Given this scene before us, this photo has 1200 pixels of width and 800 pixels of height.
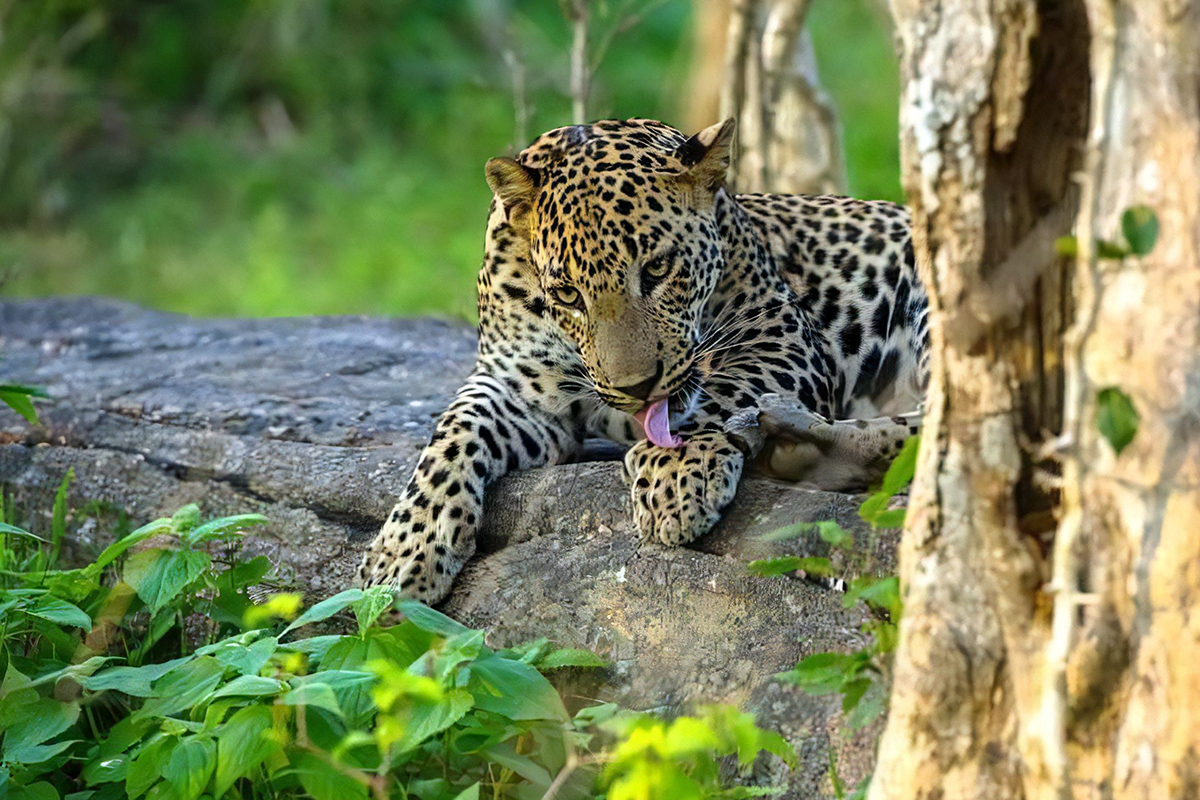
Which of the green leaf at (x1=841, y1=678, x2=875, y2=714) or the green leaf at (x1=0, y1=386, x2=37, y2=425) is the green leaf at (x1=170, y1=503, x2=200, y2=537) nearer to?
the green leaf at (x1=0, y1=386, x2=37, y2=425)

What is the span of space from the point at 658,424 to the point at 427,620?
1.19 meters

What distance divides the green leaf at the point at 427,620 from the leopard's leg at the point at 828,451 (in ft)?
4.05

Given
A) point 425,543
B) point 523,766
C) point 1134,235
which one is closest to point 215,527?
point 425,543

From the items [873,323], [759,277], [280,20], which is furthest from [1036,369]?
[280,20]

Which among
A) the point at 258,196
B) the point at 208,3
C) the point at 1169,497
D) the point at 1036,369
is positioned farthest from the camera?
the point at 208,3

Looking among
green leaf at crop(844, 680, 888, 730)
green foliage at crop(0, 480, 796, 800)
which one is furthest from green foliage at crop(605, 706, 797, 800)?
green leaf at crop(844, 680, 888, 730)

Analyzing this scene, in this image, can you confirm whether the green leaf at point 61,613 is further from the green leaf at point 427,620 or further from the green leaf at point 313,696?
the green leaf at point 313,696

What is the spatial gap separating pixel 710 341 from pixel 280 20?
12542 mm

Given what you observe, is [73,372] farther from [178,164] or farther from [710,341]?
[178,164]

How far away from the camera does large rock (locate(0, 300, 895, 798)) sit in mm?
3896

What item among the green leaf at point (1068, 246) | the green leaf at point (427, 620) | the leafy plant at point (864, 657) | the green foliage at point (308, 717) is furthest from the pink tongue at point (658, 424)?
the green leaf at point (1068, 246)

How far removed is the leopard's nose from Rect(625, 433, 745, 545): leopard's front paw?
203mm

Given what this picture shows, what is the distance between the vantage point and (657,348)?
4.61 meters

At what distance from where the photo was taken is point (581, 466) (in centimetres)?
490
